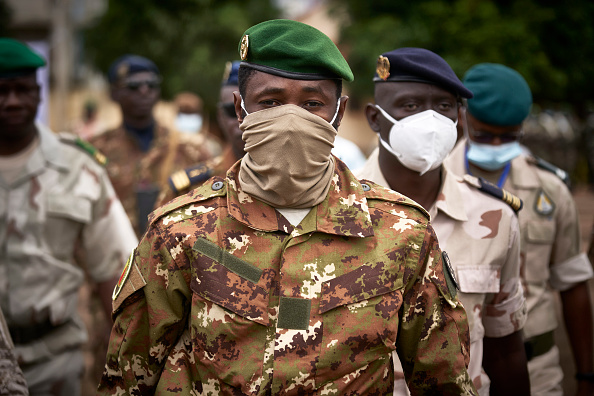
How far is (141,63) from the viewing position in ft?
22.7

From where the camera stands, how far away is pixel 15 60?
376 centimetres

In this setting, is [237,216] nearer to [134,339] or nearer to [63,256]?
[134,339]

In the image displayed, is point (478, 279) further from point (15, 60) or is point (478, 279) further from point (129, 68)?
point (129, 68)

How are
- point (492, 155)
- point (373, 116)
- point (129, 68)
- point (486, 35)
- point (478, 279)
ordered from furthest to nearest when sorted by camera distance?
point (486, 35), point (129, 68), point (492, 155), point (373, 116), point (478, 279)

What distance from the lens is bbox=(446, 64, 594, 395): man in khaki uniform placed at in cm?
400

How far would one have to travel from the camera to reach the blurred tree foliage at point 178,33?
19469mm

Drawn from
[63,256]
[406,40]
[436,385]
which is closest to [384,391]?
[436,385]

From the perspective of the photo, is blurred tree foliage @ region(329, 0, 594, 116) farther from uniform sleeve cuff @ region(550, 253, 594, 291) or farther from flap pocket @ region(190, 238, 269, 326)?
flap pocket @ region(190, 238, 269, 326)

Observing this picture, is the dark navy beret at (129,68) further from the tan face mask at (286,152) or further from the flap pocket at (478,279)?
the tan face mask at (286,152)

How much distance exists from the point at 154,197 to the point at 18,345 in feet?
8.34

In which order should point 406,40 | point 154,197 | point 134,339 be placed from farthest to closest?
1. point 406,40
2. point 154,197
3. point 134,339

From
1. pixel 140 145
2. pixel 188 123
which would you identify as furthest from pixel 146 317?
pixel 188 123

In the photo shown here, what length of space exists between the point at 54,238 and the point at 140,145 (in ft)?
9.26

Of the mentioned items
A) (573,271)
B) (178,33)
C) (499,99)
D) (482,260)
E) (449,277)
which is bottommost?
(178,33)
